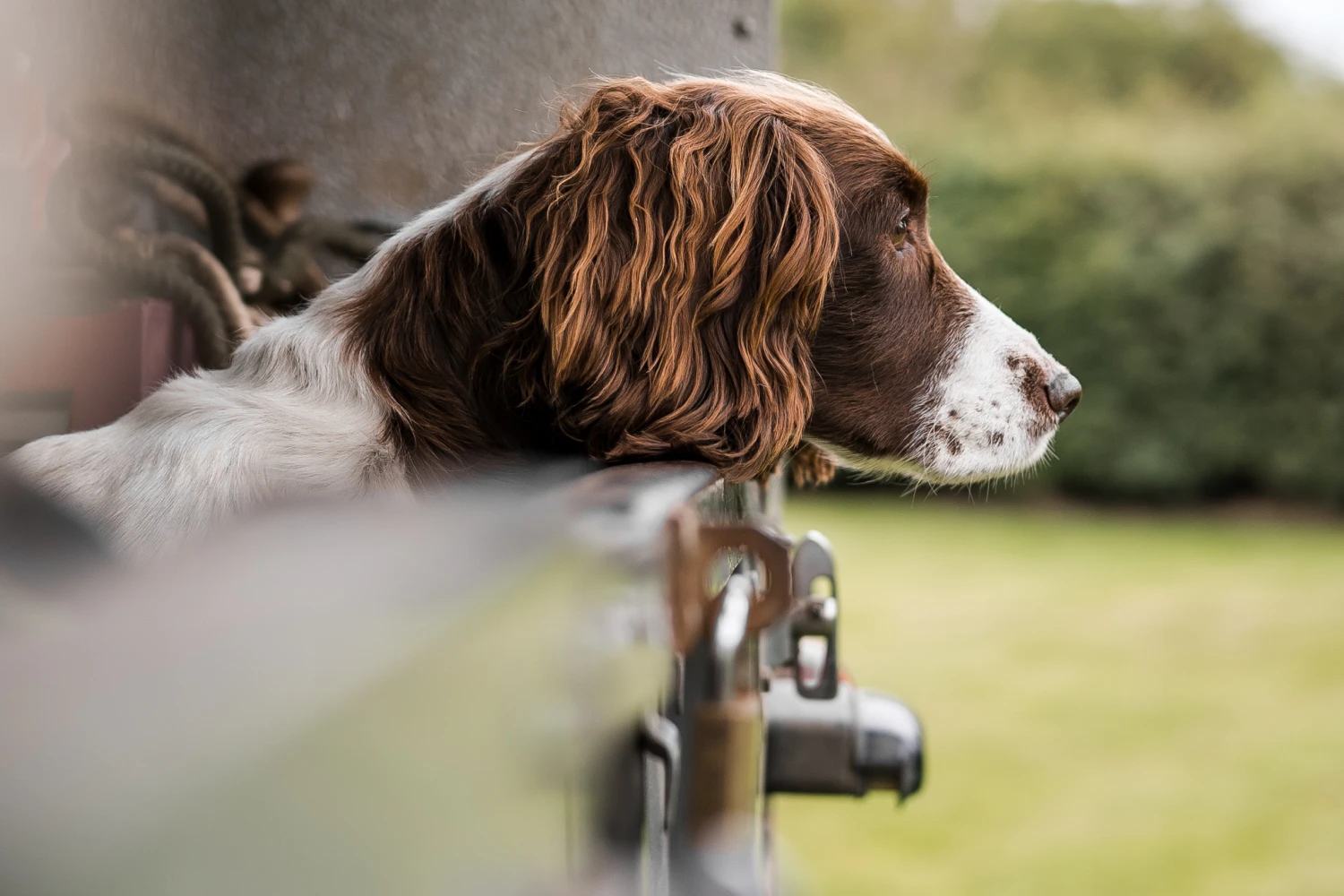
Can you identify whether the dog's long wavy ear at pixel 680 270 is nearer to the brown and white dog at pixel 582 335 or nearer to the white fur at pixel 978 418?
the brown and white dog at pixel 582 335

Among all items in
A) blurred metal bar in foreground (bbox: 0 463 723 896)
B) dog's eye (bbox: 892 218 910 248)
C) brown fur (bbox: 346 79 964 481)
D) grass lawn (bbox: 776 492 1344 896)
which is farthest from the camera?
grass lawn (bbox: 776 492 1344 896)

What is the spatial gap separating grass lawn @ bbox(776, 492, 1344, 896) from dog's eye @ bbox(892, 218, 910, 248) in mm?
2389

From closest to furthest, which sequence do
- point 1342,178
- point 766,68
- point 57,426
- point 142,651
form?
point 142,651
point 57,426
point 766,68
point 1342,178

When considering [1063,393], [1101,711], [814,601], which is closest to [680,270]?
[814,601]

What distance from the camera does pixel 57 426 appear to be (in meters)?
2.02

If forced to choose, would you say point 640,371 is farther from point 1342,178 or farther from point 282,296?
point 1342,178

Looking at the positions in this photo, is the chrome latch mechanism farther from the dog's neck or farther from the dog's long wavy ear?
the dog's neck

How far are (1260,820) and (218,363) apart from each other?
611 cm

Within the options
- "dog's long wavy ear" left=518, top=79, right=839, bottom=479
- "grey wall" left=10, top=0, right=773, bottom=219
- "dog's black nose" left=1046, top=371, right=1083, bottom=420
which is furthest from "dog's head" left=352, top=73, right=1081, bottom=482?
"grey wall" left=10, top=0, right=773, bottom=219

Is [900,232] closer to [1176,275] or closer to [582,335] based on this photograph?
[582,335]

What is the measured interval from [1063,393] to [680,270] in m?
0.81

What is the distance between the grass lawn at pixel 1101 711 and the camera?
20.5 ft

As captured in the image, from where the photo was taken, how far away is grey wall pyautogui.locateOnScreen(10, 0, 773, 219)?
218cm

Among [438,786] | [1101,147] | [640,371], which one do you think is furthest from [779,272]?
[1101,147]
